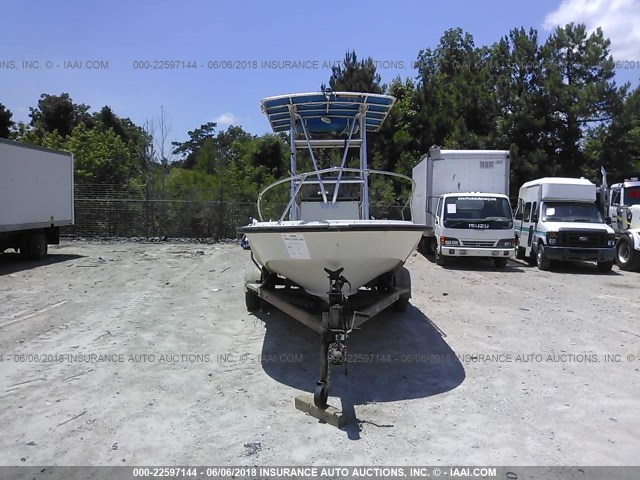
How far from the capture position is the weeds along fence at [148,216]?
838 inches

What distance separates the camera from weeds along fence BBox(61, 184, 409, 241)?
69.8 feet

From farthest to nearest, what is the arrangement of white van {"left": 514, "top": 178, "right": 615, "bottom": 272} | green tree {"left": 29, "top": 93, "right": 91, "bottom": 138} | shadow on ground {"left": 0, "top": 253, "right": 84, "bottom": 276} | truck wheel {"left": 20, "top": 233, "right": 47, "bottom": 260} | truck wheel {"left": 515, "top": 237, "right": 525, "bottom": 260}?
green tree {"left": 29, "top": 93, "right": 91, "bottom": 138}, truck wheel {"left": 515, "top": 237, "right": 525, "bottom": 260}, truck wheel {"left": 20, "top": 233, "right": 47, "bottom": 260}, white van {"left": 514, "top": 178, "right": 615, "bottom": 272}, shadow on ground {"left": 0, "top": 253, "right": 84, "bottom": 276}

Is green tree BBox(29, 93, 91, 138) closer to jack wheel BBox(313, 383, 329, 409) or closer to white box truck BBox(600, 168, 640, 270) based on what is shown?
white box truck BBox(600, 168, 640, 270)

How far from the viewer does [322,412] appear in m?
4.36

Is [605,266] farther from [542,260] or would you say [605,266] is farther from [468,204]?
[468,204]

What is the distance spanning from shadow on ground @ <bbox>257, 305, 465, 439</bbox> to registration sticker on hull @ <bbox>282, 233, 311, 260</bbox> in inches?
49.4

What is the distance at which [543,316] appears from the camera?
8.09 m

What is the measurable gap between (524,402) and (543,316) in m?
3.70

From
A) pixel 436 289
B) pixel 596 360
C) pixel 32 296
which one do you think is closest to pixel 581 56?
pixel 436 289

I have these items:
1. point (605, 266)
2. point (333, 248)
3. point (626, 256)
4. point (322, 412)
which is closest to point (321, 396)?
point (322, 412)

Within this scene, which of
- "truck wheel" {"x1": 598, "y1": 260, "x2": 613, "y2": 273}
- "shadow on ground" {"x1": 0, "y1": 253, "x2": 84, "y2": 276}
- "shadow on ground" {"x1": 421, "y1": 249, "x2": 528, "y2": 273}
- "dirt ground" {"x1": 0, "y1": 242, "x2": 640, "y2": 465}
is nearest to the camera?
"dirt ground" {"x1": 0, "y1": 242, "x2": 640, "y2": 465}

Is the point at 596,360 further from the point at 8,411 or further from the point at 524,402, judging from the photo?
the point at 8,411

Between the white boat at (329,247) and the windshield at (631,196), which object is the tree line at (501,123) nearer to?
the windshield at (631,196)

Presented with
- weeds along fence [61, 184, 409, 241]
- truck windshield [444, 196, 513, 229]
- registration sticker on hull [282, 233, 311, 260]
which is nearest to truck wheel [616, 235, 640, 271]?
truck windshield [444, 196, 513, 229]
